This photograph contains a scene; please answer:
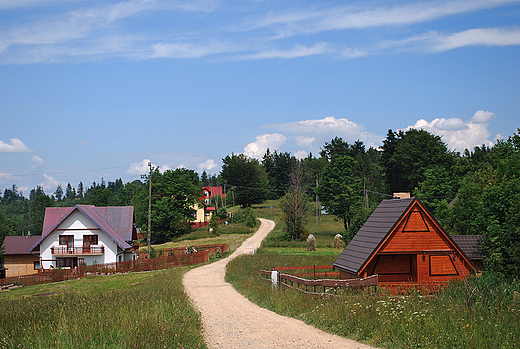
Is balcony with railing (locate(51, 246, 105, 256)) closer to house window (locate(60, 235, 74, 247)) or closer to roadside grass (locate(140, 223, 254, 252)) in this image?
house window (locate(60, 235, 74, 247))

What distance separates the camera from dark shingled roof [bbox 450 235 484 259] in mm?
24594

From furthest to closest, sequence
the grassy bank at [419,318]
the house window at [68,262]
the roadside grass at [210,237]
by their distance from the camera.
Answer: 1. the roadside grass at [210,237]
2. the house window at [68,262]
3. the grassy bank at [419,318]

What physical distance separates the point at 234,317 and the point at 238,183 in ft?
310

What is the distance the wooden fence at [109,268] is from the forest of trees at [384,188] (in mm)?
18635

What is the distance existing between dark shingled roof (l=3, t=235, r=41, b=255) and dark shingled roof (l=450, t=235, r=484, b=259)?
54223 millimetres

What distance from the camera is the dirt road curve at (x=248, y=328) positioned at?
11.1 meters

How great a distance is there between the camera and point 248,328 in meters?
13.3

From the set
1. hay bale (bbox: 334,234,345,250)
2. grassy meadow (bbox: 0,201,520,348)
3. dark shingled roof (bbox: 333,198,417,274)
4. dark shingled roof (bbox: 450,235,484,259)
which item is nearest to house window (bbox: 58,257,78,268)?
hay bale (bbox: 334,234,345,250)

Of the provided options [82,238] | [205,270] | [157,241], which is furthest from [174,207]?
[205,270]

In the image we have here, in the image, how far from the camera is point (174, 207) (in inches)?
3029

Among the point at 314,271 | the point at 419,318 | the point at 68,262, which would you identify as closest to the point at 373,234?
the point at 314,271

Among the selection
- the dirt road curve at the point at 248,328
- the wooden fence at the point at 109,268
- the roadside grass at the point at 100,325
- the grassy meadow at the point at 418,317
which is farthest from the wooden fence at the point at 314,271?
the wooden fence at the point at 109,268

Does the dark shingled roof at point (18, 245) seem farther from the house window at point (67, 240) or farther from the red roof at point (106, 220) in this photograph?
the house window at point (67, 240)

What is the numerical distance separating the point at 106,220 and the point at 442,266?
43.0m
